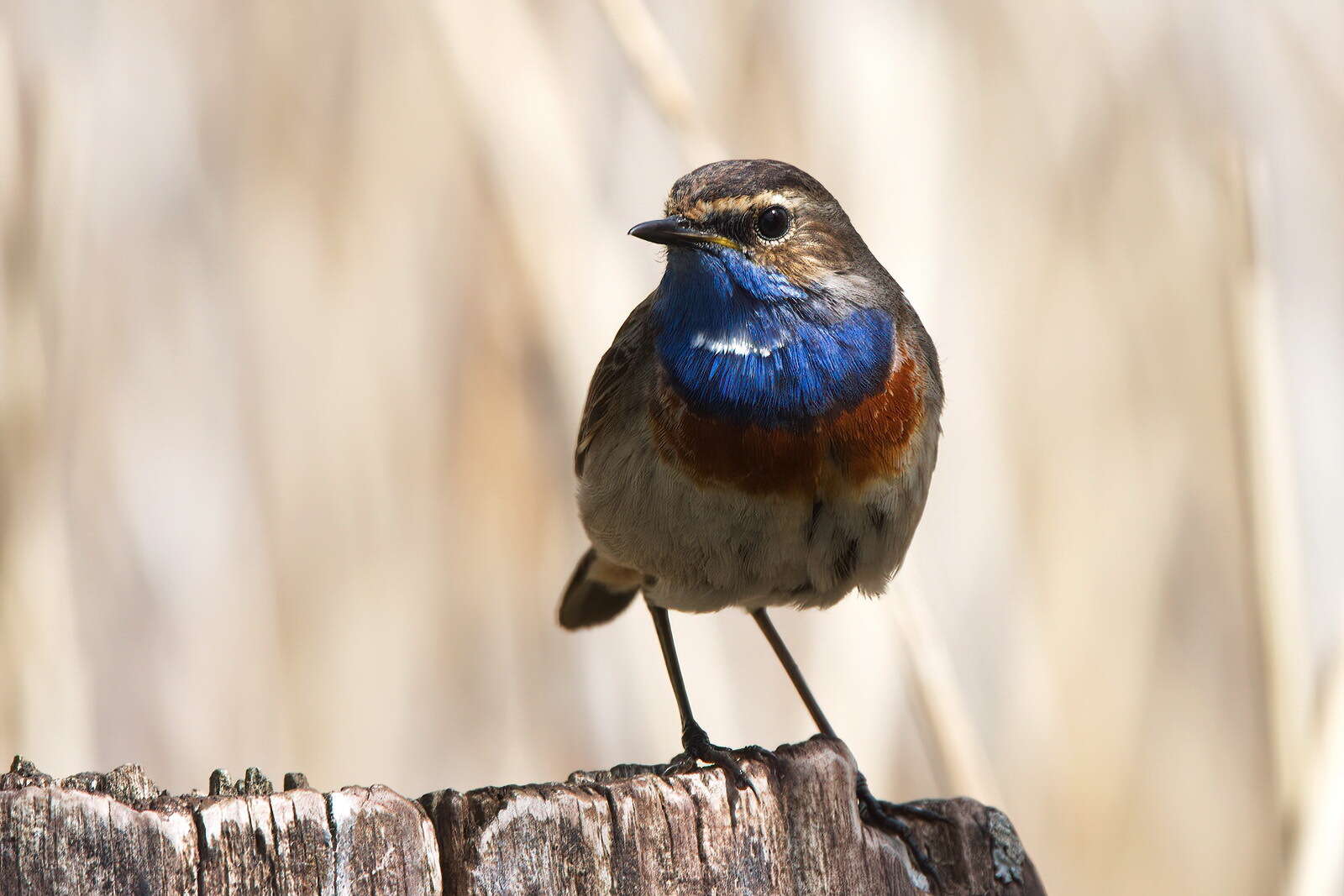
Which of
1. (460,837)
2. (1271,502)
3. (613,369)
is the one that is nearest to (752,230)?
(613,369)

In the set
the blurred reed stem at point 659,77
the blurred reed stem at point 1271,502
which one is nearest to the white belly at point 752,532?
the blurred reed stem at point 659,77

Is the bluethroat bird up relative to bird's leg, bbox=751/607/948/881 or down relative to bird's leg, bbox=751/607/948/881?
up

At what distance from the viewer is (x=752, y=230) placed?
3205 mm

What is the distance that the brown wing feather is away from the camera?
3.48 m

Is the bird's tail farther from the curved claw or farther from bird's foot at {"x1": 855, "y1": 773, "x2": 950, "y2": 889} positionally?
bird's foot at {"x1": 855, "y1": 773, "x2": 950, "y2": 889}

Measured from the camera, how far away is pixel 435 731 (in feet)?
14.5

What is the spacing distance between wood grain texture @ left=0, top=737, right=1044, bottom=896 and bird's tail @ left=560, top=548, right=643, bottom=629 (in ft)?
5.10

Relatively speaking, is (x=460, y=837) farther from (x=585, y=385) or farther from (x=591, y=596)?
(x=585, y=385)

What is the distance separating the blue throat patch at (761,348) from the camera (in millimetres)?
3115

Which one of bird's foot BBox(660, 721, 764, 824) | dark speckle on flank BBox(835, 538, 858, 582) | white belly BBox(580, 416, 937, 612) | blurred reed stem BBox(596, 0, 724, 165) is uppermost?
blurred reed stem BBox(596, 0, 724, 165)

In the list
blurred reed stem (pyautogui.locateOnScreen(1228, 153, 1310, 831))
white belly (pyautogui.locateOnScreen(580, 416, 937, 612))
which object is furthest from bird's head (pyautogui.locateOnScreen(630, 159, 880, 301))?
blurred reed stem (pyautogui.locateOnScreen(1228, 153, 1310, 831))

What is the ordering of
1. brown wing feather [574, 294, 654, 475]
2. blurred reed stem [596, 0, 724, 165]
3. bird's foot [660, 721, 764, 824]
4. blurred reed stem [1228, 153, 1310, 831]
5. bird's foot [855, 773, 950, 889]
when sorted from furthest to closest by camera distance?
blurred reed stem [1228, 153, 1310, 831] → blurred reed stem [596, 0, 724, 165] → brown wing feather [574, 294, 654, 475] → bird's foot [855, 773, 950, 889] → bird's foot [660, 721, 764, 824]

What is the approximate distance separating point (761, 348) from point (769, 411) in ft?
0.49

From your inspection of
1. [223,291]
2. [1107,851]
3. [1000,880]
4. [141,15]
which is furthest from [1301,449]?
[141,15]
